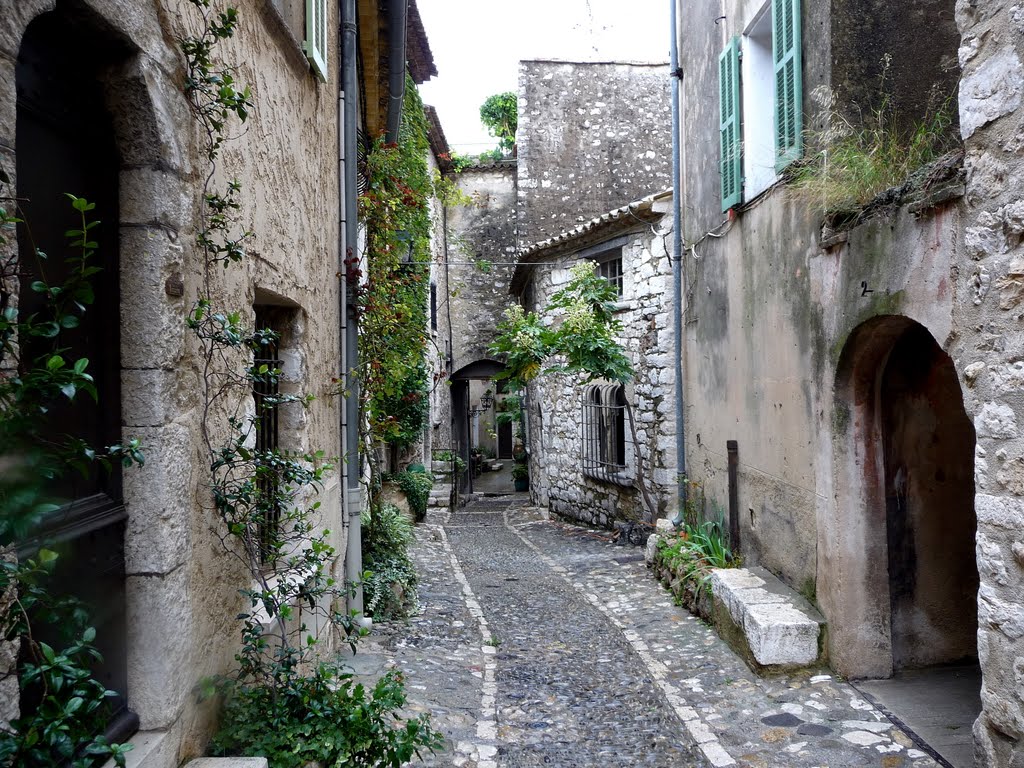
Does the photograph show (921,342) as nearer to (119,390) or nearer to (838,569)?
(838,569)

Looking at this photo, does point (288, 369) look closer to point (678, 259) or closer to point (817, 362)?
point (817, 362)

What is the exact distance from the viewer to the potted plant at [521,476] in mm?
20625

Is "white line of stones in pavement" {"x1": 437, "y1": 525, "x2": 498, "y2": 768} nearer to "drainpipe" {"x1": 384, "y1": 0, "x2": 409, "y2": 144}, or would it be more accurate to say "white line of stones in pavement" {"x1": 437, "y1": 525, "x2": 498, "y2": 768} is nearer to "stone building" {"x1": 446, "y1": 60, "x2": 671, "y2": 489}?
"drainpipe" {"x1": 384, "y1": 0, "x2": 409, "y2": 144}

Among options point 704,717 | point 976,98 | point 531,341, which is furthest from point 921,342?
point 531,341

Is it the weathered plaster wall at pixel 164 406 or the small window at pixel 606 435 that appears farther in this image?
the small window at pixel 606 435

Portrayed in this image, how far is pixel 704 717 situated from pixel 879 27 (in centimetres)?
458

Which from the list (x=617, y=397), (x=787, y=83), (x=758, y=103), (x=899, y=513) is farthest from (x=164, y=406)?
(x=617, y=397)

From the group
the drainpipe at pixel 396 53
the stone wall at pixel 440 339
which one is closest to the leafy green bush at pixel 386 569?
the drainpipe at pixel 396 53

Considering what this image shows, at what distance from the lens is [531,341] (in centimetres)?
1066

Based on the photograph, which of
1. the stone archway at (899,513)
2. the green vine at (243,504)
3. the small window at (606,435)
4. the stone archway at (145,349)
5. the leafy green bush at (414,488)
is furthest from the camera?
the leafy green bush at (414,488)

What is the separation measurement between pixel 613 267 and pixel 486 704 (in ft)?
28.4

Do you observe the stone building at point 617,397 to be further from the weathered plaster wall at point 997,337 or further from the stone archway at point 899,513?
the weathered plaster wall at point 997,337

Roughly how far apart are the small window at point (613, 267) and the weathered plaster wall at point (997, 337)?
8477mm

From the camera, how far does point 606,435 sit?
1256 centimetres
